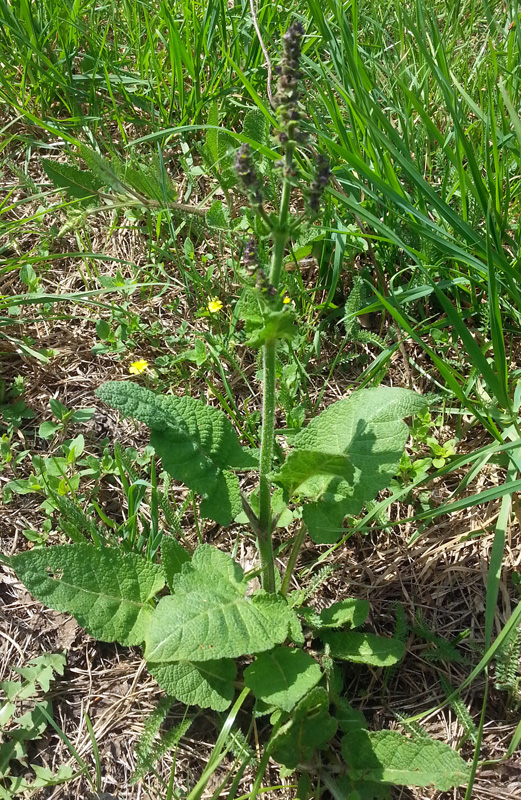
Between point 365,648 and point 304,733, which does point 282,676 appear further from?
point 365,648

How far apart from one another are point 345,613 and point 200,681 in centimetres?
47

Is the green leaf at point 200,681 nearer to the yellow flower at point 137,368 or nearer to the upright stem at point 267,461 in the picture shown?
the upright stem at point 267,461

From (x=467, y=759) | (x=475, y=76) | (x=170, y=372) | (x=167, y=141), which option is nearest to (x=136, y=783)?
(x=467, y=759)

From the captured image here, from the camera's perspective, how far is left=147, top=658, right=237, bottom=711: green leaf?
6.23 feet

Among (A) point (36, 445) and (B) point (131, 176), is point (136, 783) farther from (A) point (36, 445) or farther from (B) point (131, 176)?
(B) point (131, 176)

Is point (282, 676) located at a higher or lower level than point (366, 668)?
higher

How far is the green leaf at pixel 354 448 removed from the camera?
1945 mm

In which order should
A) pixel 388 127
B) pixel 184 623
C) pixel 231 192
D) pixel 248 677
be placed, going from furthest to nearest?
pixel 231 192
pixel 388 127
pixel 248 677
pixel 184 623

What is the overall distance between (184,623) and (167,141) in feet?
8.09

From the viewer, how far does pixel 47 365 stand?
113 inches

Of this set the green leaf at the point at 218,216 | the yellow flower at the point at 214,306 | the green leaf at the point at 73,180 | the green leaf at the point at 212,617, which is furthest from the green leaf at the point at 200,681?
the green leaf at the point at 73,180

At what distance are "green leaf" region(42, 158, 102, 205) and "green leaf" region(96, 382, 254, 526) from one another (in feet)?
4.71

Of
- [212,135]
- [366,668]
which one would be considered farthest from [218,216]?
[366,668]

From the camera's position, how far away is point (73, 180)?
3.06 meters
